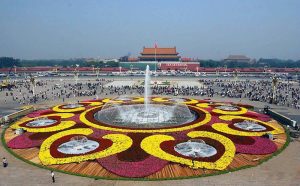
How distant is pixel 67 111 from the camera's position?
135ft

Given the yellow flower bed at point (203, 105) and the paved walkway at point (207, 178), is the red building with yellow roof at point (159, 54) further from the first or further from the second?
the paved walkway at point (207, 178)

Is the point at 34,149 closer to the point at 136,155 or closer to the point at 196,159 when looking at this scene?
the point at 136,155

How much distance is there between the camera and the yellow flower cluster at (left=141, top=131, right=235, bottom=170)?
75.9 feet

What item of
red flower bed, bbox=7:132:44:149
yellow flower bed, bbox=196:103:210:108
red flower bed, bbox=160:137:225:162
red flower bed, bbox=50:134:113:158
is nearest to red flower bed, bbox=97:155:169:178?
red flower bed, bbox=160:137:225:162

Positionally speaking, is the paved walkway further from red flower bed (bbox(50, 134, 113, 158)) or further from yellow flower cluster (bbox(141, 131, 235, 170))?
red flower bed (bbox(50, 134, 113, 158))

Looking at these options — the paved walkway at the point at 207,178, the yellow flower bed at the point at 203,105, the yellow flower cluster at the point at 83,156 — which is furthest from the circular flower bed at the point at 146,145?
the yellow flower bed at the point at 203,105

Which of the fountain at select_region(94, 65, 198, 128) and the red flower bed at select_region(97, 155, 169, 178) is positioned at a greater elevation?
the fountain at select_region(94, 65, 198, 128)

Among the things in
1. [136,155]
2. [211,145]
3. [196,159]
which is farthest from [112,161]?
[211,145]

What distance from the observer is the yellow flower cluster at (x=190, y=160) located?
23.1 meters

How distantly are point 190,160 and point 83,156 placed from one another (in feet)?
29.0

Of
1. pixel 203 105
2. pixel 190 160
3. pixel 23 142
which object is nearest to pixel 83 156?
pixel 23 142

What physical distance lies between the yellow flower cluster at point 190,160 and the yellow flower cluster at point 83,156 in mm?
1957

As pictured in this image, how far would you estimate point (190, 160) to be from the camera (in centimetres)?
2370

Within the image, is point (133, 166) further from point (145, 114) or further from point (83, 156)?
point (145, 114)
